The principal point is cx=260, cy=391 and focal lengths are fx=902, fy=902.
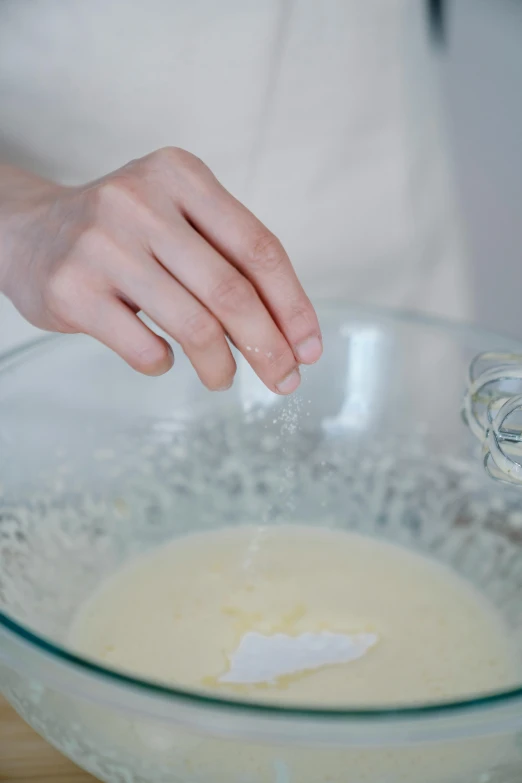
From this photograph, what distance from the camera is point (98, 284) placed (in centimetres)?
58

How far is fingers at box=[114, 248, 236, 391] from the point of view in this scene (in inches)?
21.9

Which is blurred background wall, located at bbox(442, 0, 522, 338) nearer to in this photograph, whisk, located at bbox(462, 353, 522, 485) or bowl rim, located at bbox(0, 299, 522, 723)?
whisk, located at bbox(462, 353, 522, 485)

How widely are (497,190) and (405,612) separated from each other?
0.63 metres

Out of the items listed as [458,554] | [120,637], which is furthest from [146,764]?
[458,554]

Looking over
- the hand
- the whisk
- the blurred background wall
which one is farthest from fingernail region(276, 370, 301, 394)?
the blurred background wall

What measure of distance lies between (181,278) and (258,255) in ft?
0.17

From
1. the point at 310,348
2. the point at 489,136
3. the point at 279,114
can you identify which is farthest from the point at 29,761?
the point at 489,136

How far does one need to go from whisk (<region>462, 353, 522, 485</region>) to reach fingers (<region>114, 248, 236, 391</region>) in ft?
0.70

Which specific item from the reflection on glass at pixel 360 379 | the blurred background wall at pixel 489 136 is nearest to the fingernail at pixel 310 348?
the reflection on glass at pixel 360 379

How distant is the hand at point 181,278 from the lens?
0.56m

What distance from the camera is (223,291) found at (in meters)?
0.56

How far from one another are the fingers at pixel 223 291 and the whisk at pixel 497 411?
0.18 m

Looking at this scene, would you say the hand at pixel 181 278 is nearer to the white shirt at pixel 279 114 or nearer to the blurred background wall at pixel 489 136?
the white shirt at pixel 279 114

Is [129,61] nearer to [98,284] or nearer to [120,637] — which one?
[98,284]
